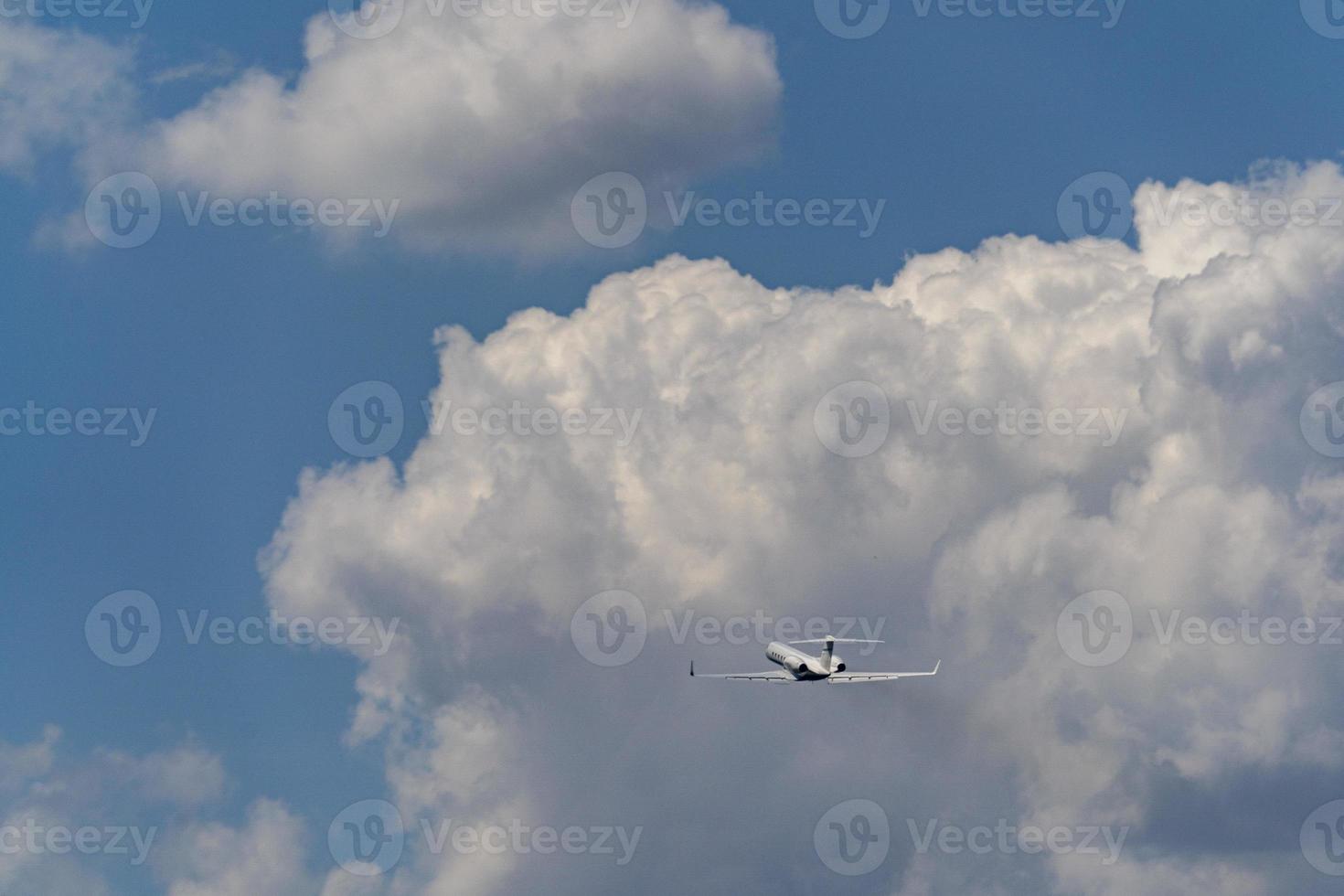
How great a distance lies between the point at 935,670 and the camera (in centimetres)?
19450

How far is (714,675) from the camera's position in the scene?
653ft

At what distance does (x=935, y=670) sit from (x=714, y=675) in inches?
1324
